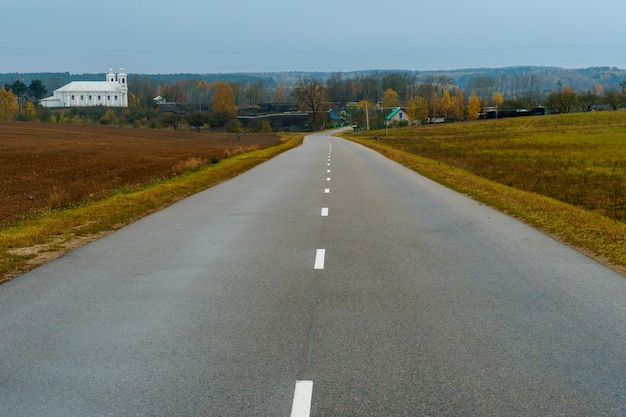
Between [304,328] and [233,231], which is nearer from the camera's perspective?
[304,328]

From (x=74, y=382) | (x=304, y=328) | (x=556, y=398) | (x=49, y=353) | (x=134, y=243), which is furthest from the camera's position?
(x=134, y=243)

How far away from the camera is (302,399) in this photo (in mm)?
5062

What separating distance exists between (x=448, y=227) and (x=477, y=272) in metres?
4.48

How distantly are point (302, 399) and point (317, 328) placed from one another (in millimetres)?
1896

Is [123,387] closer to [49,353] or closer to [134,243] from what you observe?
[49,353]

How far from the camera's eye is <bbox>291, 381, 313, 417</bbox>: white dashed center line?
190 inches

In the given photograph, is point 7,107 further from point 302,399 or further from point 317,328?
point 302,399

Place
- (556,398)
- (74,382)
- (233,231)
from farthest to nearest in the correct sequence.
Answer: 1. (233,231)
2. (74,382)
3. (556,398)

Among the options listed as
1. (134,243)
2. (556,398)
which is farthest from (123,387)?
(134,243)

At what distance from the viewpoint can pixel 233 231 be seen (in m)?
13.8

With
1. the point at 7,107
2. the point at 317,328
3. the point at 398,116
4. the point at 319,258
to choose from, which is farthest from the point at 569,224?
the point at 398,116

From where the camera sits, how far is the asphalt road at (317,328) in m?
5.12

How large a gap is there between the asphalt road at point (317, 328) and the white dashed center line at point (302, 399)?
17mm

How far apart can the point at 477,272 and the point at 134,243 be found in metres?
6.23
